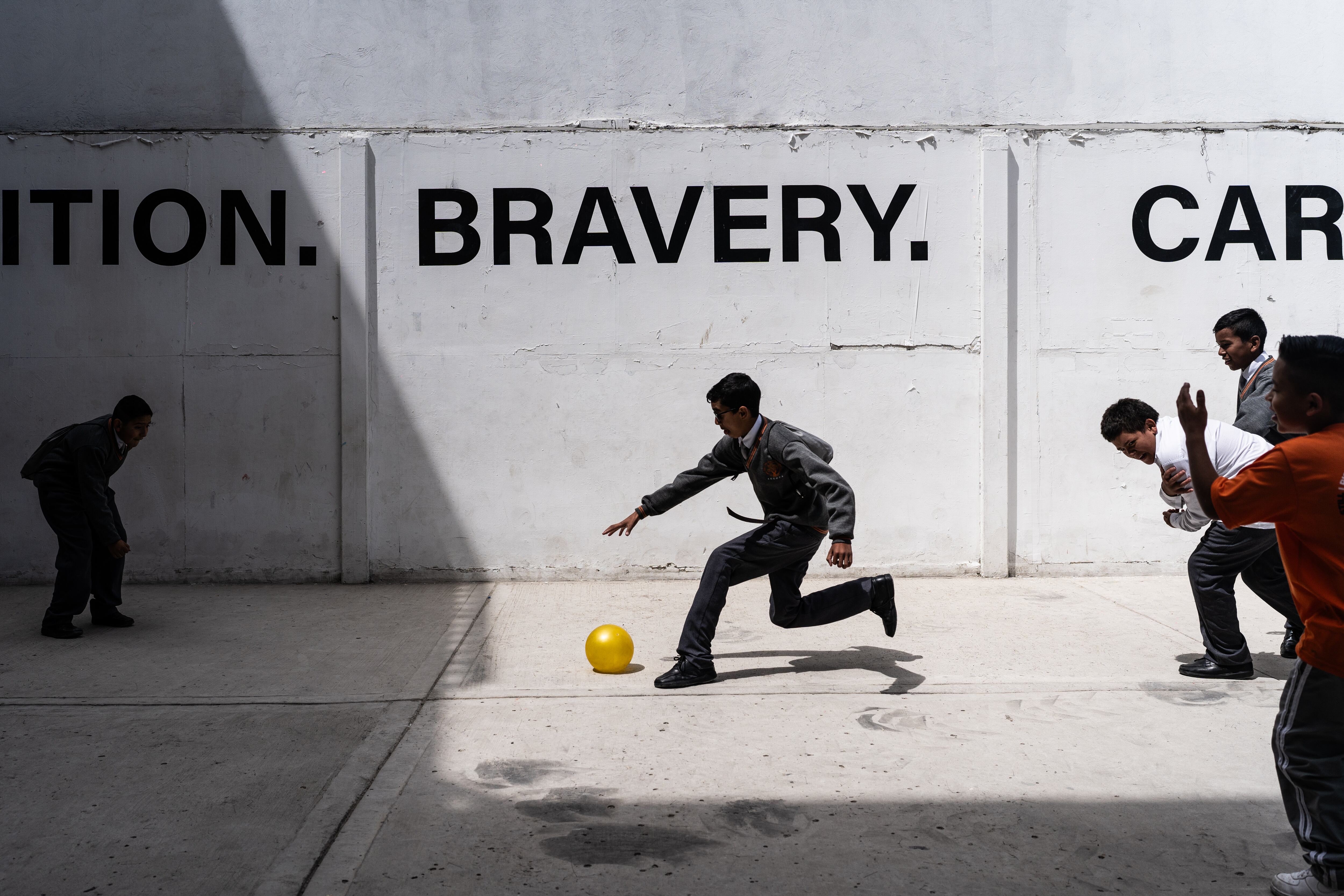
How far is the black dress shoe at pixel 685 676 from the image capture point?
5316 millimetres

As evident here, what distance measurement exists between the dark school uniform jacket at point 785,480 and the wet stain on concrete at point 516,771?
67.4 inches

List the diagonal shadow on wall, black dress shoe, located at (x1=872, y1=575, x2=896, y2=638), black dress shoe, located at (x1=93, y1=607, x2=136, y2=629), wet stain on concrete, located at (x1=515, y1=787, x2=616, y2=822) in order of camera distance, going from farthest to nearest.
A: the diagonal shadow on wall < black dress shoe, located at (x1=93, y1=607, x2=136, y2=629) < black dress shoe, located at (x1=872, y1=575, x2=896, y2=638) < wet stain on concrete, located at (x1=515, y1=787, x2=616, y2=822)

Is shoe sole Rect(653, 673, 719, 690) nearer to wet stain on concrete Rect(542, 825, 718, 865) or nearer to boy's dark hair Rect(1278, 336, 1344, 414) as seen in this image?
wet stain on concrete Rect(542, 825, 718, 865)

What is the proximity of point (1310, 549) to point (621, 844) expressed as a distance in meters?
2.26

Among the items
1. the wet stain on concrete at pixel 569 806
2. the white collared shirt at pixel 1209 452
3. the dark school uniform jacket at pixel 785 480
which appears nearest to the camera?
the wet stain on concrete at pixel 569 806

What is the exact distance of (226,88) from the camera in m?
8.52

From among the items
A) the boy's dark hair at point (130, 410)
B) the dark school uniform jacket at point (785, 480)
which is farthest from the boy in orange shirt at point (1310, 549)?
the boy's dark hair at point (130, 410)

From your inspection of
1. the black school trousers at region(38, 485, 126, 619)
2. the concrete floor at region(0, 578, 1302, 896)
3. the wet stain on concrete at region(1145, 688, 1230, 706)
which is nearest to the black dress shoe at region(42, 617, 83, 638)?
the black school trousers at region(38, 485, 126, 619)

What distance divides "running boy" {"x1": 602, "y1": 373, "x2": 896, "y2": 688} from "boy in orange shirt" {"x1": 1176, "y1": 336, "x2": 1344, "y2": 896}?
2.27 m

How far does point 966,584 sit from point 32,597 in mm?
7257

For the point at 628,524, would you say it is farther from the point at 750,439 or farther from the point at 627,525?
the point at 750,439

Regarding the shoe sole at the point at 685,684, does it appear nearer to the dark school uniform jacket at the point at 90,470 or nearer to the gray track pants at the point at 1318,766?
the gray track pants at the point at 1318,766

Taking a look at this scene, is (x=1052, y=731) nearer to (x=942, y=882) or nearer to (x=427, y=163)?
(x=942, y=882)

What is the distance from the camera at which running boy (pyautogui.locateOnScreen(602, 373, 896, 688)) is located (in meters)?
5.30
